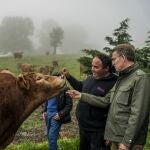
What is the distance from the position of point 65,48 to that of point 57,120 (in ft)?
504

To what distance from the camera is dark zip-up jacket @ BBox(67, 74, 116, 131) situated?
7086 mm

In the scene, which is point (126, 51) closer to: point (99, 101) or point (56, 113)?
point (99, 101)

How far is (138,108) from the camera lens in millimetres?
5957

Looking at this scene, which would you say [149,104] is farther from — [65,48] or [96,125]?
[65,48]

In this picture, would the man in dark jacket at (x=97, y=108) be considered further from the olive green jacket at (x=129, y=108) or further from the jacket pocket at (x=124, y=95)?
the jacket pocket at (x=124, y=95)

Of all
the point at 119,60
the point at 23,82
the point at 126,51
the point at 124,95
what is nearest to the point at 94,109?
the point at 124,95

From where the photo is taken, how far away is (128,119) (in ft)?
20.2

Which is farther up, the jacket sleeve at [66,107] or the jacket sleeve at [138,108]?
the jacket sleeve at [138,108]

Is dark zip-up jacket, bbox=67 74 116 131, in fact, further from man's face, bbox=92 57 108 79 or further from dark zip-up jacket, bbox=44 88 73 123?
dark zip-up jacket, bbox=44 88 73 123

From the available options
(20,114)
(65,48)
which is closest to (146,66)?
(20,114)

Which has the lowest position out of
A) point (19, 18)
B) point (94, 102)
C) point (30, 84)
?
point (19, 18)

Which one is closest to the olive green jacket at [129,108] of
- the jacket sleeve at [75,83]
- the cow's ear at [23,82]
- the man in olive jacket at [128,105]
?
the man in olive jacket at [128,105]

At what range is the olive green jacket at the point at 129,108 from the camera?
19.6ft

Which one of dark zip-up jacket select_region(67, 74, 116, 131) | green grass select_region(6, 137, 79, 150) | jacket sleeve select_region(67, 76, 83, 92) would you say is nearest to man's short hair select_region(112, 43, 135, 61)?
dark zip-up jacket select_region(67, 74, 116, 131)
